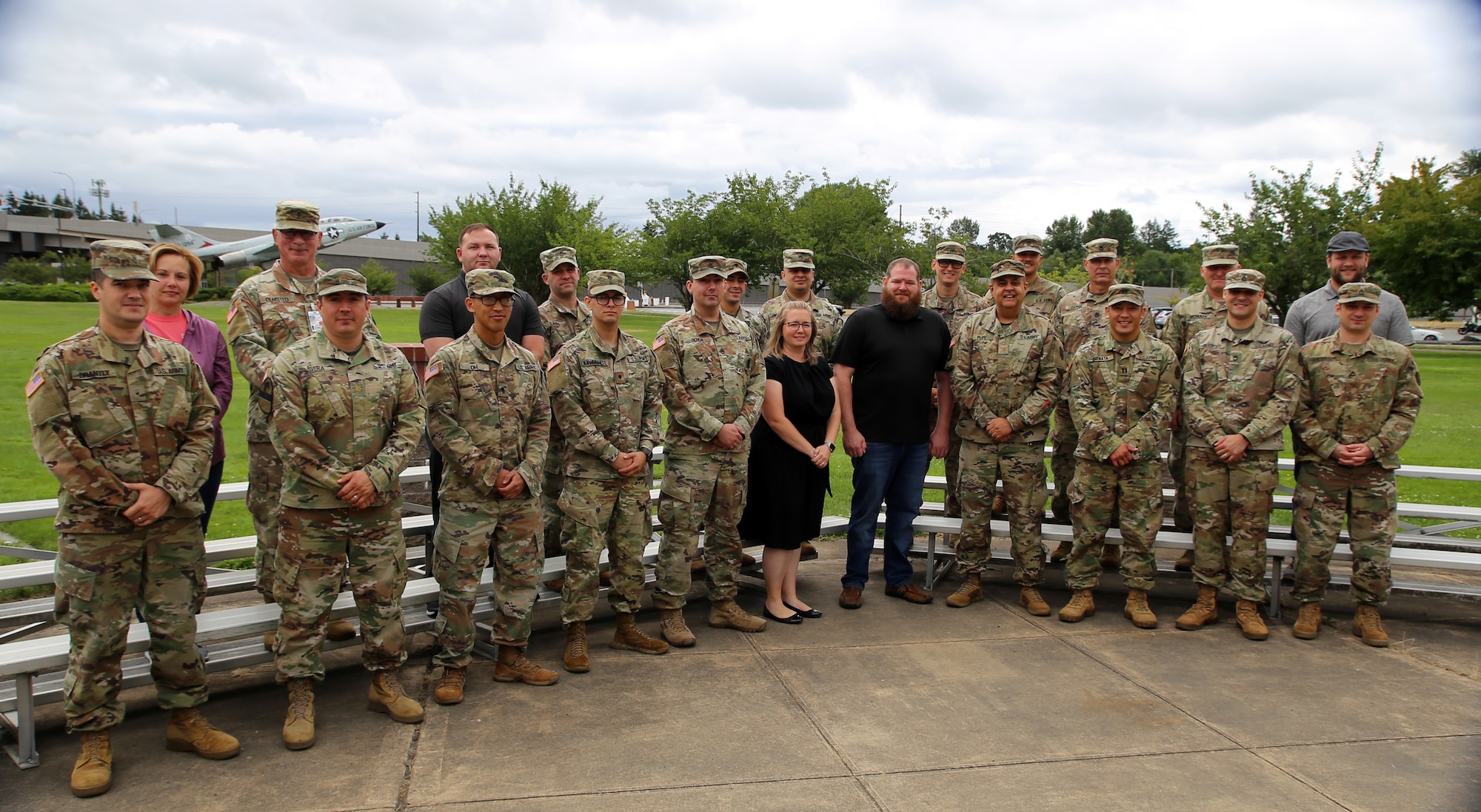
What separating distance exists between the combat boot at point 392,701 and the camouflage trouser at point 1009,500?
3519 mm

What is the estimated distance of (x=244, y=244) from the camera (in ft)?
219

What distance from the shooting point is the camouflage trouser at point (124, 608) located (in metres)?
3.50

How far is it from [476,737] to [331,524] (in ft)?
3.63

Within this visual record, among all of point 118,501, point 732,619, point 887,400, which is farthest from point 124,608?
point 887,400

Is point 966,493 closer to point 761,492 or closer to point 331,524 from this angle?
point 761,492

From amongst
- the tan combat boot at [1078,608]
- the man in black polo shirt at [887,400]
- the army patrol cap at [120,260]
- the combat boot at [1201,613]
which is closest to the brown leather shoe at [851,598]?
the man in black polo shirt at [887,400]

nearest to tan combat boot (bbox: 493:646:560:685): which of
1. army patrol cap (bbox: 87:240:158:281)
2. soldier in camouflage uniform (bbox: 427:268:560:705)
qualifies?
soldier in camouflage uniform (bbox: 427:268:560:705)

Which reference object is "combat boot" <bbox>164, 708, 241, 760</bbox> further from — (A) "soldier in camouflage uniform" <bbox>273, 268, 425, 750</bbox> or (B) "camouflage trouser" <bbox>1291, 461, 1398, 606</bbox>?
(B) "camouflage trouser" <bbox>1291, 461, 1398, 606</bbox>

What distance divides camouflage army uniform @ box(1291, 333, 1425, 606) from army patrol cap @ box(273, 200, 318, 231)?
561 cm

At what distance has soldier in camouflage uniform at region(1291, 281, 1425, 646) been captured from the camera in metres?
5.36

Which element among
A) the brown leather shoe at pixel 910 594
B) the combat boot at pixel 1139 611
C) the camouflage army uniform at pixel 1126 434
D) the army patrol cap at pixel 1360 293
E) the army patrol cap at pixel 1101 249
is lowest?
the brown leather shoe at pixel 910 594

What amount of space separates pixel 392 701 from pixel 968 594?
3585 millimetres

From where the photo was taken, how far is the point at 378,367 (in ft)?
13.3

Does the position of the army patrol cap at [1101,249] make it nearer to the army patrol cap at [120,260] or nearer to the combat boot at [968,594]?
the combat boot at [968,594]
